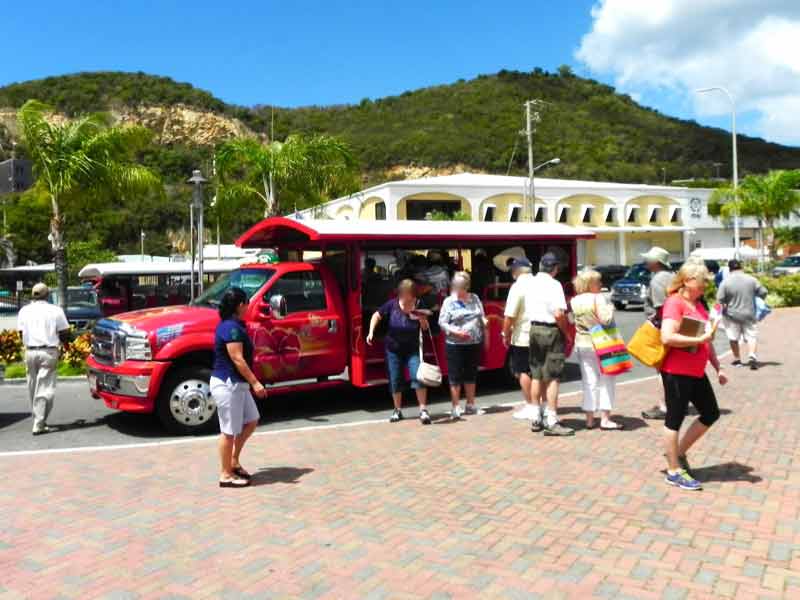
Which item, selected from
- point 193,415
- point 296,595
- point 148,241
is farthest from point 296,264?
point 148,241

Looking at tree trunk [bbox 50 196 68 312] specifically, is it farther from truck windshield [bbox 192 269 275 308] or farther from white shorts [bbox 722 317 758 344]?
white shorts [bbox 722 317 758 344]

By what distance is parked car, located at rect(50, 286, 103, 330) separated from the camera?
1948 centimetres

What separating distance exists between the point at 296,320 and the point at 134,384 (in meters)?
1.97

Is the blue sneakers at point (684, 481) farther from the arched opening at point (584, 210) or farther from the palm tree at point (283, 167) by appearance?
the arched opening at point (584, 210)

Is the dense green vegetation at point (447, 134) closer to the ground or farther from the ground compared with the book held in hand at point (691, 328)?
farther from the ground

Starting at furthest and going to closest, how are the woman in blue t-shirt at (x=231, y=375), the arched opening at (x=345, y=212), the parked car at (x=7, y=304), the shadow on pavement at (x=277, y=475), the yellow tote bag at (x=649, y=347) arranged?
1. the arched opening at (x=345, y=212)
2. the parked car at (x=7, y=304)
3. the shadow on pavement at (x=277, y=475)
4. the woman in blue t-shirt at (x=231, y=375)
5. the yellow tote bag at (x=649, y=347)

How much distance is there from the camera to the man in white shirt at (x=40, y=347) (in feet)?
27.2

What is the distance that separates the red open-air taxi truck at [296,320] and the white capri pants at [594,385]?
2.53 m

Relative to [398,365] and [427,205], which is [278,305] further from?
[427,205]

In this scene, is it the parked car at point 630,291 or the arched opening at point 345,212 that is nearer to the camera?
the parked car at point 630,291

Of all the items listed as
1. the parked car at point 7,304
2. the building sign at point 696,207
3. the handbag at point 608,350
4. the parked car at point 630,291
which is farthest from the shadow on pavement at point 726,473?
the building sign at point 696,207

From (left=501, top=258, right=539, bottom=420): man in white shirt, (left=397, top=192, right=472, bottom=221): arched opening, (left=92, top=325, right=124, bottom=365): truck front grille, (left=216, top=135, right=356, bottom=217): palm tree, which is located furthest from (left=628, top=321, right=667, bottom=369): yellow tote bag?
(left=397, top=192, right=472, bottom=221): arched opening

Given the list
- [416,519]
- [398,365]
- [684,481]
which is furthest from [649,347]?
[398,365]

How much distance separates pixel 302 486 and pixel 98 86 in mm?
117054
